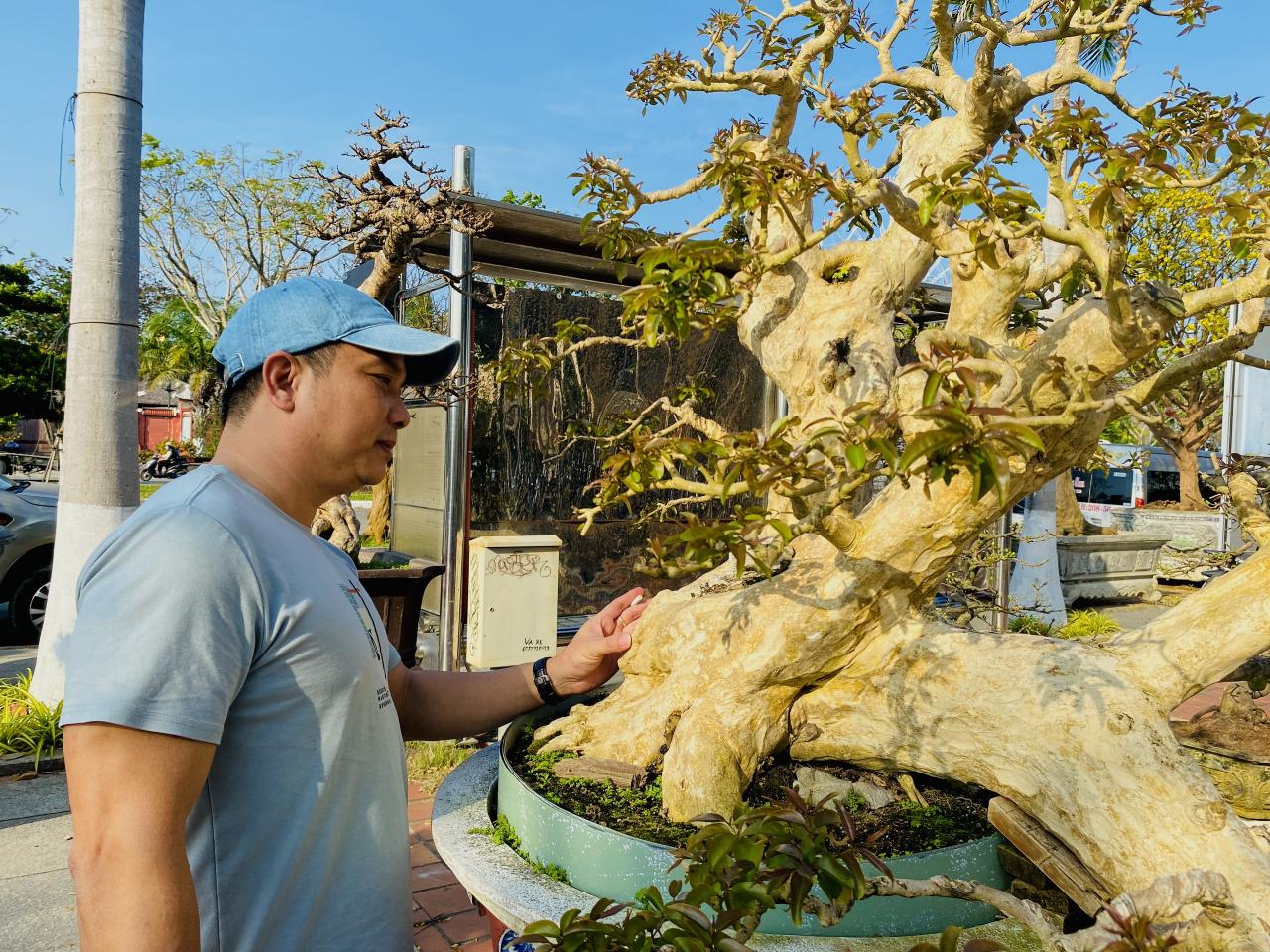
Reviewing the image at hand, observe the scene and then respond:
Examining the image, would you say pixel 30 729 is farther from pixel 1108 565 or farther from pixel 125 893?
pixel 1108 565

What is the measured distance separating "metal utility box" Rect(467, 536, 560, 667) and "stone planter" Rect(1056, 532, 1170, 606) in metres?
7.47

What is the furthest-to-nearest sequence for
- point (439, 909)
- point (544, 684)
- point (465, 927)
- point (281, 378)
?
point (439, 909) → point (465, 927) → point (544, 684) → point (281, 378)

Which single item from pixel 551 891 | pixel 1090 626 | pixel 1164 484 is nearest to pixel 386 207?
pixel 551 891

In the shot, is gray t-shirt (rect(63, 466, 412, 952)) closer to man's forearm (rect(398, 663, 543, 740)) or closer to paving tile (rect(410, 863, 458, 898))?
man's forearm (rect(398, 663, 543, 740))

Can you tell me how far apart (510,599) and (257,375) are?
4.61 metres

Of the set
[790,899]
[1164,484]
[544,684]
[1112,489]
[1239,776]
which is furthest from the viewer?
[1164,484]

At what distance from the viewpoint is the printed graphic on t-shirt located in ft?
5.50

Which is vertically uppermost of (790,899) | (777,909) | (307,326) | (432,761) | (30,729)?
(307,326)

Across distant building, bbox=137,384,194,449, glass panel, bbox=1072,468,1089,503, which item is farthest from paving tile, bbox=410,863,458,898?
distant building, bbox=137,384,194,449

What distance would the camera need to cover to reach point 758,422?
8.24 m

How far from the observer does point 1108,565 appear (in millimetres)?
11734

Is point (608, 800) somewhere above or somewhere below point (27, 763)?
above

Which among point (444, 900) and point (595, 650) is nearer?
point (595, 650)

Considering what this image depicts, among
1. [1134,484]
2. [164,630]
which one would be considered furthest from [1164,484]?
[164,630]
